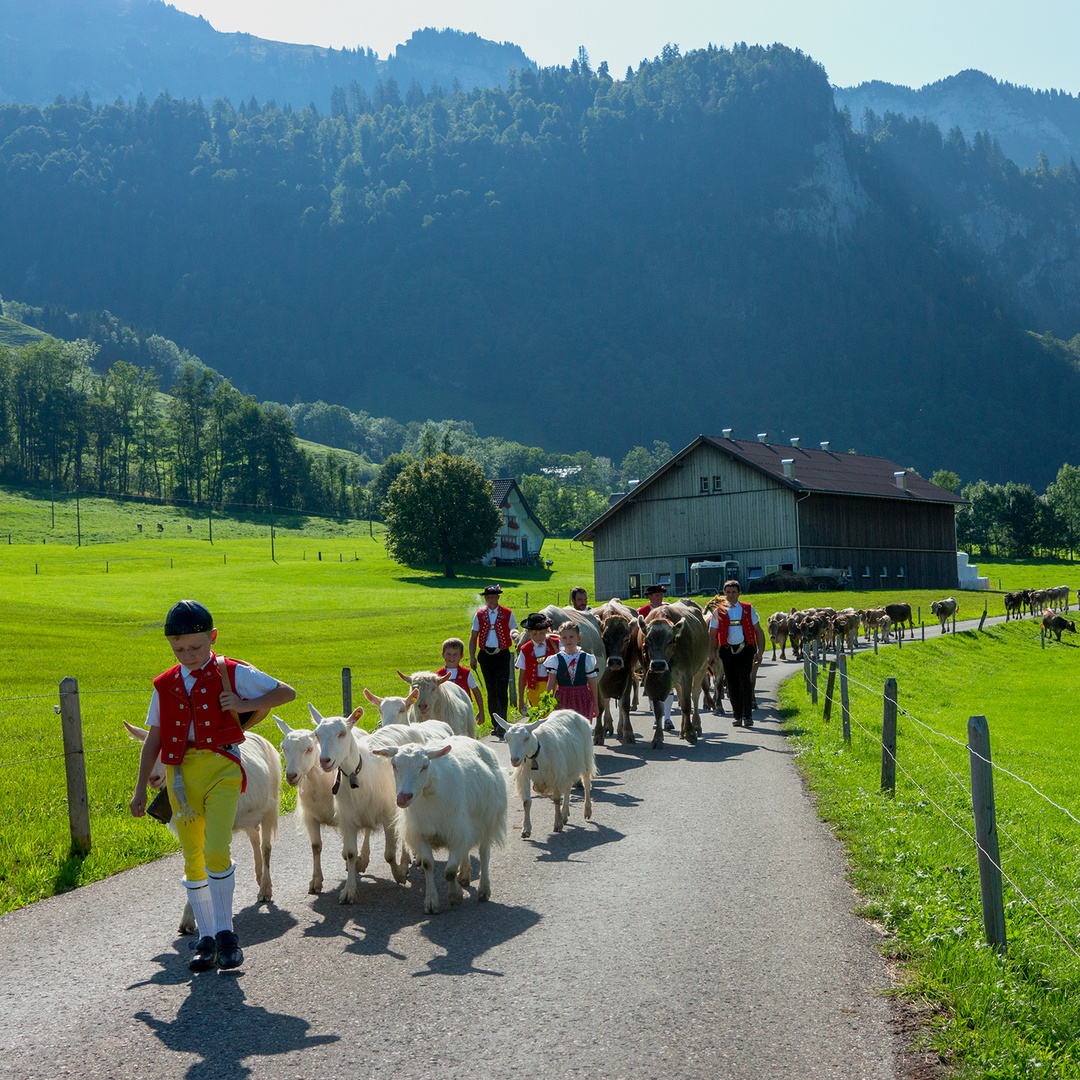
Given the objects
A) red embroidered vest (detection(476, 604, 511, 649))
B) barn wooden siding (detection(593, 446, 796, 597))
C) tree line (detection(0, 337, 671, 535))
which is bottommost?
red embroidered vest (detection(476, 604, 511, 649))

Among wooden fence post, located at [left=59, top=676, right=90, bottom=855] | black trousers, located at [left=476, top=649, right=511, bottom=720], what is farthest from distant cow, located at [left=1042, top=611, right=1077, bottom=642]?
wooden fence post, located at [left=59, top=676, right=90, bottom=855]

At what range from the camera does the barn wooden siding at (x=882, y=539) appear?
60.0 metres

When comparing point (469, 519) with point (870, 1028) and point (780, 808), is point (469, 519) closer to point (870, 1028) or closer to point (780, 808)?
point (780, 808)

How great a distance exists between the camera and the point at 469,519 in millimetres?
86438

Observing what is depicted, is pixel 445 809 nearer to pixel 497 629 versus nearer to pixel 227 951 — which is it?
pixel 227 951

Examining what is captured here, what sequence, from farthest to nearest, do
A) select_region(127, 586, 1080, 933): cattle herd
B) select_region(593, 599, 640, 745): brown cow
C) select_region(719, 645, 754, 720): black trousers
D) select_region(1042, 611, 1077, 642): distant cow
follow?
select_region(1042, 611, 1077, 642): distant cow < select_region(719, 645, 754, 720): black trousers < select_region(593, 599, 640, 745): brown cow < select_region(127, 586, 1080, 933): cattle herd

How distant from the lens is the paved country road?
488 centimetres

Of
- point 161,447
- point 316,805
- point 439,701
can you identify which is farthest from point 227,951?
point 161,447

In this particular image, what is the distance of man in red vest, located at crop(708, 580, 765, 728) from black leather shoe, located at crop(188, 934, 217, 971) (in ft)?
42.8

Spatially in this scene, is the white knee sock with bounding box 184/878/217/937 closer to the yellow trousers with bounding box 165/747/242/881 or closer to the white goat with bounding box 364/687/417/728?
the yellow trousers with bounding box 165/747/242/881

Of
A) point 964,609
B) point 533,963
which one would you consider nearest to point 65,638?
point 533,963

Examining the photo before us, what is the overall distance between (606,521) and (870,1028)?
201 feet

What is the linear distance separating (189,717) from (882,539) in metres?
64.6

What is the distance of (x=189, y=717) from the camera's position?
6.07 meters
